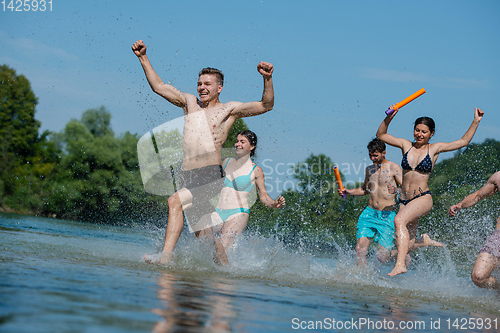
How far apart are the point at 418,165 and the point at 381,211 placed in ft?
4.14

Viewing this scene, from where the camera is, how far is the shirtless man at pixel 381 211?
24.1 feet

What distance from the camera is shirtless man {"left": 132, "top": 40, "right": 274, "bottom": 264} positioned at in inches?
222

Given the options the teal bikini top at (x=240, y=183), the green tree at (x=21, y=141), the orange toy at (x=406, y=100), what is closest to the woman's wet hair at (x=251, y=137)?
the teal bikini top at (x=240, y=183)

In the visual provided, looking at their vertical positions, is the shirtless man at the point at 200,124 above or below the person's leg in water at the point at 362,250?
above

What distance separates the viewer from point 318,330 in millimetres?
2676

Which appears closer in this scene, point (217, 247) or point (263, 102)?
point (263, 102)

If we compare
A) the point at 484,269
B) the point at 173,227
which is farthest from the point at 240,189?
the point at 484,269

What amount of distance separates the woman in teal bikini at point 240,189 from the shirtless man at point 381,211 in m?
1.75

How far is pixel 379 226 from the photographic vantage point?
7348 mm

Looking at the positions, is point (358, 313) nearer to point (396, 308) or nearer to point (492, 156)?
point (396, 308)

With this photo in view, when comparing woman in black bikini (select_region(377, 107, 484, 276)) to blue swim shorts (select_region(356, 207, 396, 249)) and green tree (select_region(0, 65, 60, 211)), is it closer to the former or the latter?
blue swim shorts (select_region(356, 207, 396, 249))

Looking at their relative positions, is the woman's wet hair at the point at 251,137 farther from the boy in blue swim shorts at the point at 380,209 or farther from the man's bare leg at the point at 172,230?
the boy in blue swim shorts at the point at 380,209

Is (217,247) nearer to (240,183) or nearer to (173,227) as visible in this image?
(173,227)

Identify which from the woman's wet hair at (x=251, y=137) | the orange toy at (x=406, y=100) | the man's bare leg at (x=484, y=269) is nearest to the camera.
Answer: the man's bare leg at (x=484, y=269)
